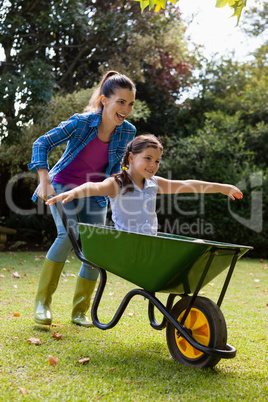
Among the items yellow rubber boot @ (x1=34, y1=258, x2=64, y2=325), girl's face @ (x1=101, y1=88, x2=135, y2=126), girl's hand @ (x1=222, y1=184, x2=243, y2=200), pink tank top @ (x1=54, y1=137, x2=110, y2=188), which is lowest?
yellow rubber boot @ (x1=34, y1=258, x2=64, y2=325)

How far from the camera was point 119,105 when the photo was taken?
2682mm

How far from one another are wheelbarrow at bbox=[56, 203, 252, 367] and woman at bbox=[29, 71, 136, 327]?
2.00ft

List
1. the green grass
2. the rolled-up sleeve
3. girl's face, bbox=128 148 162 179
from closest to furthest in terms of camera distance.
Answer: the green grass < girl's face, bbox=128 148 162 179 < the rolled-up sleeve

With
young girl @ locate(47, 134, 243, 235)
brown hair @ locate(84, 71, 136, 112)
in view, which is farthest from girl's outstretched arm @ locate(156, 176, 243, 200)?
brown hair @ locate(84, 71, 136, 112)

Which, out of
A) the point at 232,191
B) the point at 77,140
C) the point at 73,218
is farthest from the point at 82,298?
the point at 232,191

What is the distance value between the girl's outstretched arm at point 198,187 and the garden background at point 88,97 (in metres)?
4.96

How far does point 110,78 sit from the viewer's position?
2.75 m

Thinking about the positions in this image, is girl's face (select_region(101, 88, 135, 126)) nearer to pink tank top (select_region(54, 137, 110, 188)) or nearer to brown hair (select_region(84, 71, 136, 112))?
brown hair (select_region(84, 71, 136, 112))

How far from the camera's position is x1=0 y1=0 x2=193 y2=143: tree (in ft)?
23.7

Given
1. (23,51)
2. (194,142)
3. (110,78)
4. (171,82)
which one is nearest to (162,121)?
(171,82)

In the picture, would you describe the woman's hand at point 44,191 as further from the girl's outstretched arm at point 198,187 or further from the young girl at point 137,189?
the girl's outstretched arm at point 198,187

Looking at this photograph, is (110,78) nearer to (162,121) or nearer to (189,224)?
(189,224)

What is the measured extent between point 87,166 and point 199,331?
1337 millimetres

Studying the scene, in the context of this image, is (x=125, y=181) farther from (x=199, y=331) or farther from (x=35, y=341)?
(x=35, y=341)
